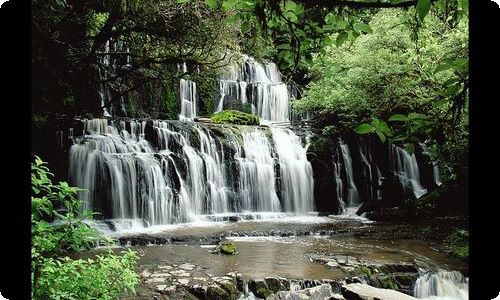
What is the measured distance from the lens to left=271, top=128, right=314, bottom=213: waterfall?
578 inches

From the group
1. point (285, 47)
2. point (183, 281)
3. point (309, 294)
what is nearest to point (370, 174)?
point (309, 294)

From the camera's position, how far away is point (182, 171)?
1302cm

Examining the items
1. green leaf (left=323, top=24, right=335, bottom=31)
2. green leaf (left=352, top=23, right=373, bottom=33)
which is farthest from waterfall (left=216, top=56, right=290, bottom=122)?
green leaf (left=352, top=23, right=373, bottom=33)

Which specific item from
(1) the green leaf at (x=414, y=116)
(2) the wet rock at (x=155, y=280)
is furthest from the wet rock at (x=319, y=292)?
(1) the green leaf at (x=414, y=116)

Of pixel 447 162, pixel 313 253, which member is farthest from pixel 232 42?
pixel 447 162

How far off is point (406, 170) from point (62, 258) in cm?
1524

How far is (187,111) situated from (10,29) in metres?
17.0

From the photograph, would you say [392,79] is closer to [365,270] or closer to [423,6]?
[365,270]

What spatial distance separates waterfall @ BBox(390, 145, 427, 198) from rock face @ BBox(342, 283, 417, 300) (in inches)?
426

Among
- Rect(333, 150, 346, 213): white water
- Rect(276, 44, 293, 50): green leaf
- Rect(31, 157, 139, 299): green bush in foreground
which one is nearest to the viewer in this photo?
Rect(276, 44, 293, 50): green leaf

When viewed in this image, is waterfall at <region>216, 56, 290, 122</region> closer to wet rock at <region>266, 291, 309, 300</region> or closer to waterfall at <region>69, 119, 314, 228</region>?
waterfall at <region>69, 119, 314, 228</region>

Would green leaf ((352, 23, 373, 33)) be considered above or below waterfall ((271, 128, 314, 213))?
above

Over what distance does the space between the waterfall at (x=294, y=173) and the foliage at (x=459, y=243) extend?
17.6ft

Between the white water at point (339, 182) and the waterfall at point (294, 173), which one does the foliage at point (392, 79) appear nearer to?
the white water at point (339, 182)
